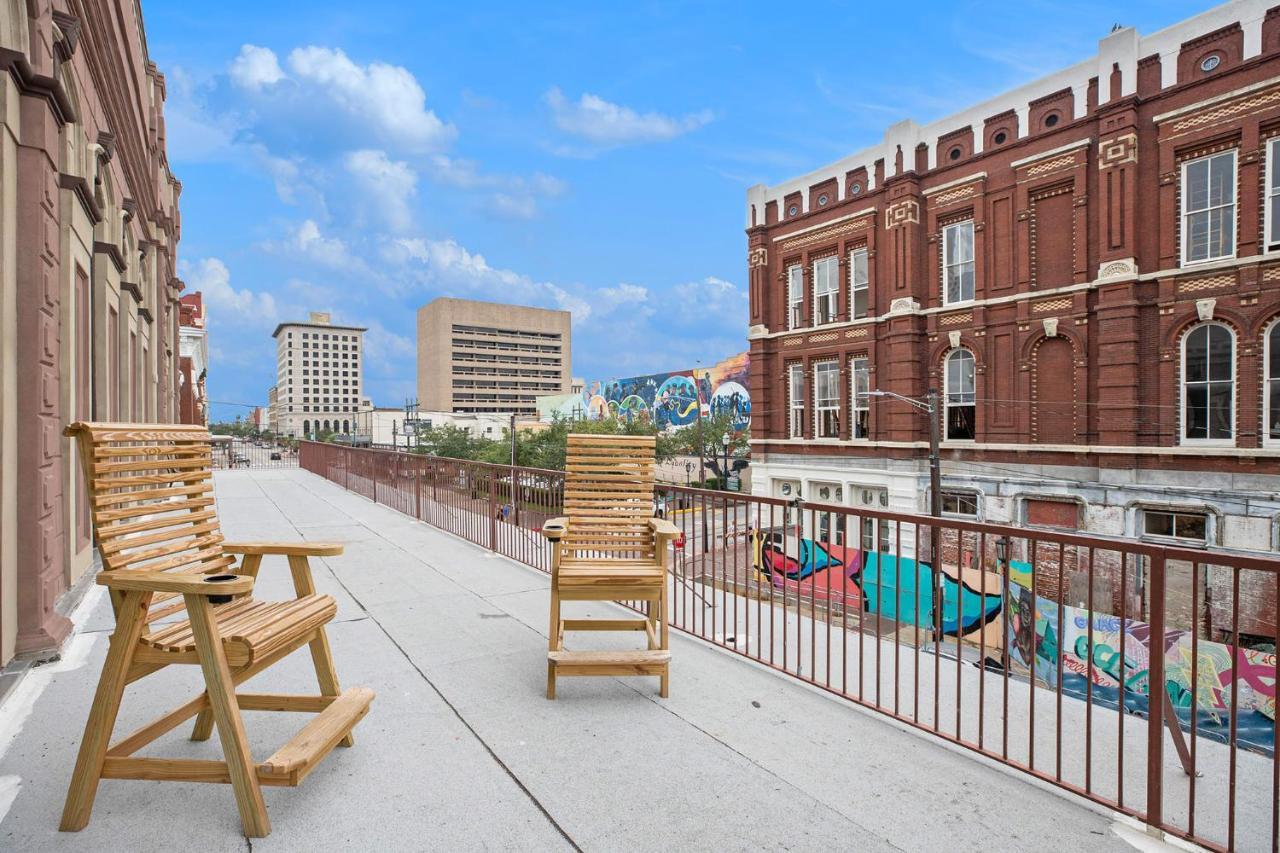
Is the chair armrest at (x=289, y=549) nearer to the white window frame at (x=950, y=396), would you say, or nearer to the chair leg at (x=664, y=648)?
the chair leg at (x=664, y=648)

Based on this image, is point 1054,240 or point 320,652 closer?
point 320,652

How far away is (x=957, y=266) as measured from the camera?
2198cm

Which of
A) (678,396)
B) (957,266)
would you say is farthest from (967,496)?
(678,396)

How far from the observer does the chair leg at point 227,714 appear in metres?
2.27

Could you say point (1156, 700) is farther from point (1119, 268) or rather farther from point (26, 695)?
point (1119, 268)

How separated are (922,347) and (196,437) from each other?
75.2ft

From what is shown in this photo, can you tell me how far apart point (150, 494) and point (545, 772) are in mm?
2004

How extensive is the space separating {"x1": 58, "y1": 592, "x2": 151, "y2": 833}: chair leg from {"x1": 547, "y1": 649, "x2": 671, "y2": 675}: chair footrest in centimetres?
186

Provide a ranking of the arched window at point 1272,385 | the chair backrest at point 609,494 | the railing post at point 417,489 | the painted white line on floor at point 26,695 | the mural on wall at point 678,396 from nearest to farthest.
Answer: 1. the painted white line on floor at point 26,695
2. the chair backrest at point 609,494
3. the railing post at point 417,489
4. the arched window at point 1272,385
5. the mural on wall at point 678,396

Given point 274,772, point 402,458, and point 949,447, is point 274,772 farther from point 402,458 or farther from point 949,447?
point 949,447

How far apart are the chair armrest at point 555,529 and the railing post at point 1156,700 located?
9.08 feet

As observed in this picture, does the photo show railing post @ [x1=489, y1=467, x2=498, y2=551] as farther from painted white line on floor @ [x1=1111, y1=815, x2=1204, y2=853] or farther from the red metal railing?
painted white line on floor @ [x1=1111, y1=815, x2=1204, y2=853]

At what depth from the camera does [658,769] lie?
2842mm

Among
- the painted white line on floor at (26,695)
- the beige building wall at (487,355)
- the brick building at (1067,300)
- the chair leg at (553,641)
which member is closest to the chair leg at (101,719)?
the painted white line on floor at (26,695)
